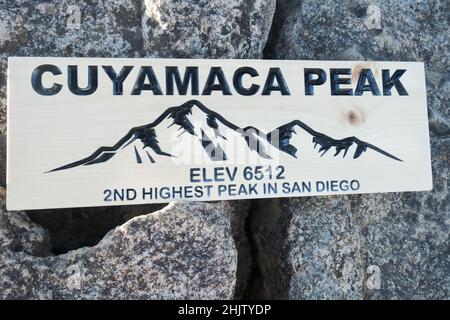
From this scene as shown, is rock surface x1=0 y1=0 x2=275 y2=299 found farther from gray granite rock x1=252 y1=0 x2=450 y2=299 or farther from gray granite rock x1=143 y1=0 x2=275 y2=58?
gray granite rock x1=252 y1=0 x2=450 y2=299

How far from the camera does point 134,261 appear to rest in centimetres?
104

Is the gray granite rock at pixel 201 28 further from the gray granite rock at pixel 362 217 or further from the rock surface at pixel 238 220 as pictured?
the gray granite rock at pixel 362 217

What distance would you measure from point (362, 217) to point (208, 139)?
1.45 feet

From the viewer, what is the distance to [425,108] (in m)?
Result: 1.22

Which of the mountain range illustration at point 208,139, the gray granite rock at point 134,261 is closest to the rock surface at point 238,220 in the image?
the gray granite rock at point 134,261

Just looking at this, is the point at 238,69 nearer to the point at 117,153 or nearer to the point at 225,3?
the point at 225,3

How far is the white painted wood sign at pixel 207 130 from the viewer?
105 cm

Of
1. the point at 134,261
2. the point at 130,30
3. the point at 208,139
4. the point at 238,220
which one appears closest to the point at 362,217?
the point at 238,220

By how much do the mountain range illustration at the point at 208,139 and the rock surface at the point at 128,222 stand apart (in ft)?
0.44

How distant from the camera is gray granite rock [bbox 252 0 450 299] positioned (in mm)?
1154

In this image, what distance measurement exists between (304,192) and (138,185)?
38 centimetres

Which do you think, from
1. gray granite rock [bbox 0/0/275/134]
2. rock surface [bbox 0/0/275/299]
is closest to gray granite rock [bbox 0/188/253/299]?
rock surface [bbox 0/0/275/299]

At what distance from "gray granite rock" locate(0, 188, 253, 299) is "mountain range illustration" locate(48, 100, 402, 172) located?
0.14 metres

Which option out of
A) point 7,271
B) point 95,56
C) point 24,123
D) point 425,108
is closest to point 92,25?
point 95,56
